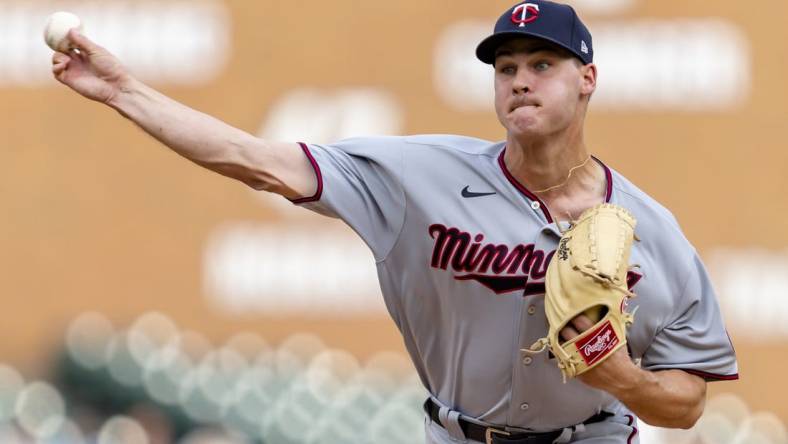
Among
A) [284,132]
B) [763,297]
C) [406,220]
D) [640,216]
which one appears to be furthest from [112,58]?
[763,297]

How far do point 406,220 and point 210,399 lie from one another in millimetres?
3448

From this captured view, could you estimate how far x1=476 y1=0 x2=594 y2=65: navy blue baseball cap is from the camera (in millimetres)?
3260

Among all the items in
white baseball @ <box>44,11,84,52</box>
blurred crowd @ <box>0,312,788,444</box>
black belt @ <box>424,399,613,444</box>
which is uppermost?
white baseball @ <box>44,11,84,52</box>

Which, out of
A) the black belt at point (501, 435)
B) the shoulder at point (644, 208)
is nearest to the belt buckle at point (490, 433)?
the black belt at point (501, 435)

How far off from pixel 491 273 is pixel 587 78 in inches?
20.7

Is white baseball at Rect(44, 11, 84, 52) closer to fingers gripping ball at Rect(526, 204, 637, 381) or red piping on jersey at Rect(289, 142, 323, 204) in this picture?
red piping on jersey at Rect(289, 142, 323, 204)

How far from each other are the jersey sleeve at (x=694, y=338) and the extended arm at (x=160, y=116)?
1.01 metres

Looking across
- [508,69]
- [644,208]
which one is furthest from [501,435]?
[508,69]

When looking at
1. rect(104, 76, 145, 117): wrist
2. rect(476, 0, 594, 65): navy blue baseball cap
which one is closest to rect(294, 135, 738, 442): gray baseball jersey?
rect(476, 0, 594, 65): navy blue baseball cap

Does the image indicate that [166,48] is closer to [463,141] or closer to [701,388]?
[463,141]

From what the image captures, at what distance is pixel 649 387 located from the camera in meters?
3.19

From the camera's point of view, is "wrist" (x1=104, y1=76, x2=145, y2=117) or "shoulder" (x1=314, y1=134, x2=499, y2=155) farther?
"shoulder" (x1=314, y1=134, x2=499, y2=155)

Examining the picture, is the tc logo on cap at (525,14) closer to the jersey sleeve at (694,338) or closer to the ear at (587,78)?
the ear at (587,78)

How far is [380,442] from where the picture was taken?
21.5 feet
